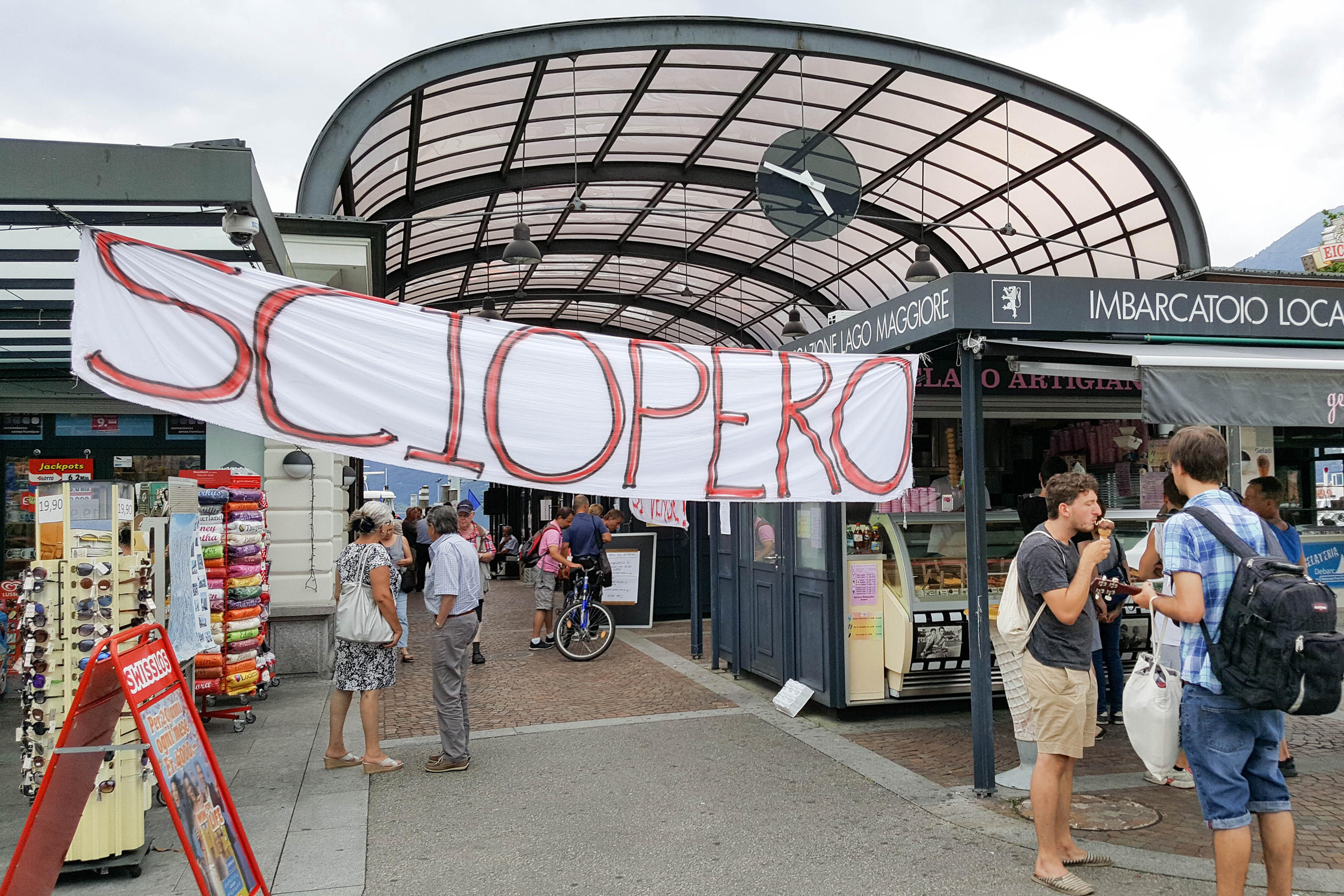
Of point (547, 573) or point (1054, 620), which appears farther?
point (547, 573)

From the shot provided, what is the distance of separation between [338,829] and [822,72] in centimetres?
1077

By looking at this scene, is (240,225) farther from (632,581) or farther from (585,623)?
(632,581)

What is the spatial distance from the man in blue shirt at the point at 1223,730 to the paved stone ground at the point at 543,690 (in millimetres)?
5059

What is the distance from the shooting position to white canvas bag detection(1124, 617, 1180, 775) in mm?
4691

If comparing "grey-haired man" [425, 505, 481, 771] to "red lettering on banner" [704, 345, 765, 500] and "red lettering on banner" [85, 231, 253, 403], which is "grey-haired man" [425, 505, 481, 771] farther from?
"red lettering on banner" [85, 231, 253, 403]

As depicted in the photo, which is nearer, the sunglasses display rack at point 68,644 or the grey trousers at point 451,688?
the sunglasses display rack at point 68,644

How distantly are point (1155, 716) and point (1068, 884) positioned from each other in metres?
0.92

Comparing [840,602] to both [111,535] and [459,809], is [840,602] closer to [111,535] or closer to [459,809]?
[459,809]

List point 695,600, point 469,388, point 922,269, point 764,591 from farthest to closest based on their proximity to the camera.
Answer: point 922,269, point 695,600, point 764,591, point 469,388

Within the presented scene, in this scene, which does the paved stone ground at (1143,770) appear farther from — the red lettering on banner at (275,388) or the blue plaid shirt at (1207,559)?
the red lettering on banner at (275,388)

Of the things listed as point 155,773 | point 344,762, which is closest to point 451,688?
point 344,762

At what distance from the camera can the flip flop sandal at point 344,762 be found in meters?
6.67

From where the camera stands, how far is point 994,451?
10281 millimetres

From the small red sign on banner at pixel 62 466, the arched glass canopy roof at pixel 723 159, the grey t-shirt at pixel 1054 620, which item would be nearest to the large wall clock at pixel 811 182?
the arched glass canopy roof at pixel 723 159
